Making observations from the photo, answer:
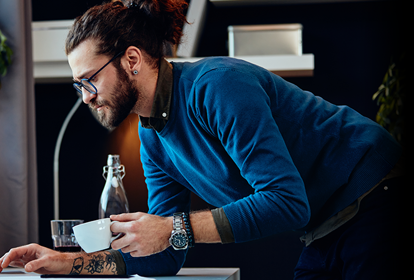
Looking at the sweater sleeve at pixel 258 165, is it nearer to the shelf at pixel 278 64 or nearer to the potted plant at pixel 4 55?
the shelf at pixel 278 64

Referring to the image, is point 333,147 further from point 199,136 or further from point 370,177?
point 199,136

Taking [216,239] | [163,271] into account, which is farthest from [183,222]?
[163,271]

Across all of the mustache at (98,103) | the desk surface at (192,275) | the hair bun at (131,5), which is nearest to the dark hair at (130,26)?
the hair bun at (131,5)

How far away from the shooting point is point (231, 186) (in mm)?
1043

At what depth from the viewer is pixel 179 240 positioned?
0.86 m

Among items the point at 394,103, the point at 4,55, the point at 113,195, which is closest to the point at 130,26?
the point at 113,195

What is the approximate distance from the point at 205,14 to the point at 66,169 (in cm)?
112

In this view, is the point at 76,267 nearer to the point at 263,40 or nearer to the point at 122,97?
the point at 122,97

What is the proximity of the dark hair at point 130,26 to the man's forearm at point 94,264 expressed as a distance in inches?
20.6

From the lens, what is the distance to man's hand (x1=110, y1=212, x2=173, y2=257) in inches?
33.9

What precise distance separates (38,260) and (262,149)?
24.1 inches

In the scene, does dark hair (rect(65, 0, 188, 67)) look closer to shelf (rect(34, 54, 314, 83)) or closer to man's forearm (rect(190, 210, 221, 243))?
man's forearm (rect(190, 210, 221, 243))

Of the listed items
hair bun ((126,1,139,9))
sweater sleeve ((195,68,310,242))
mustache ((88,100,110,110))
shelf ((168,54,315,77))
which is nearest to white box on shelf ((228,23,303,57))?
shelf ((168,54,315,77))

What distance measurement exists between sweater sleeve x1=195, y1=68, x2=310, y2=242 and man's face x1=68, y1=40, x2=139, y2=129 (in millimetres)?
310
